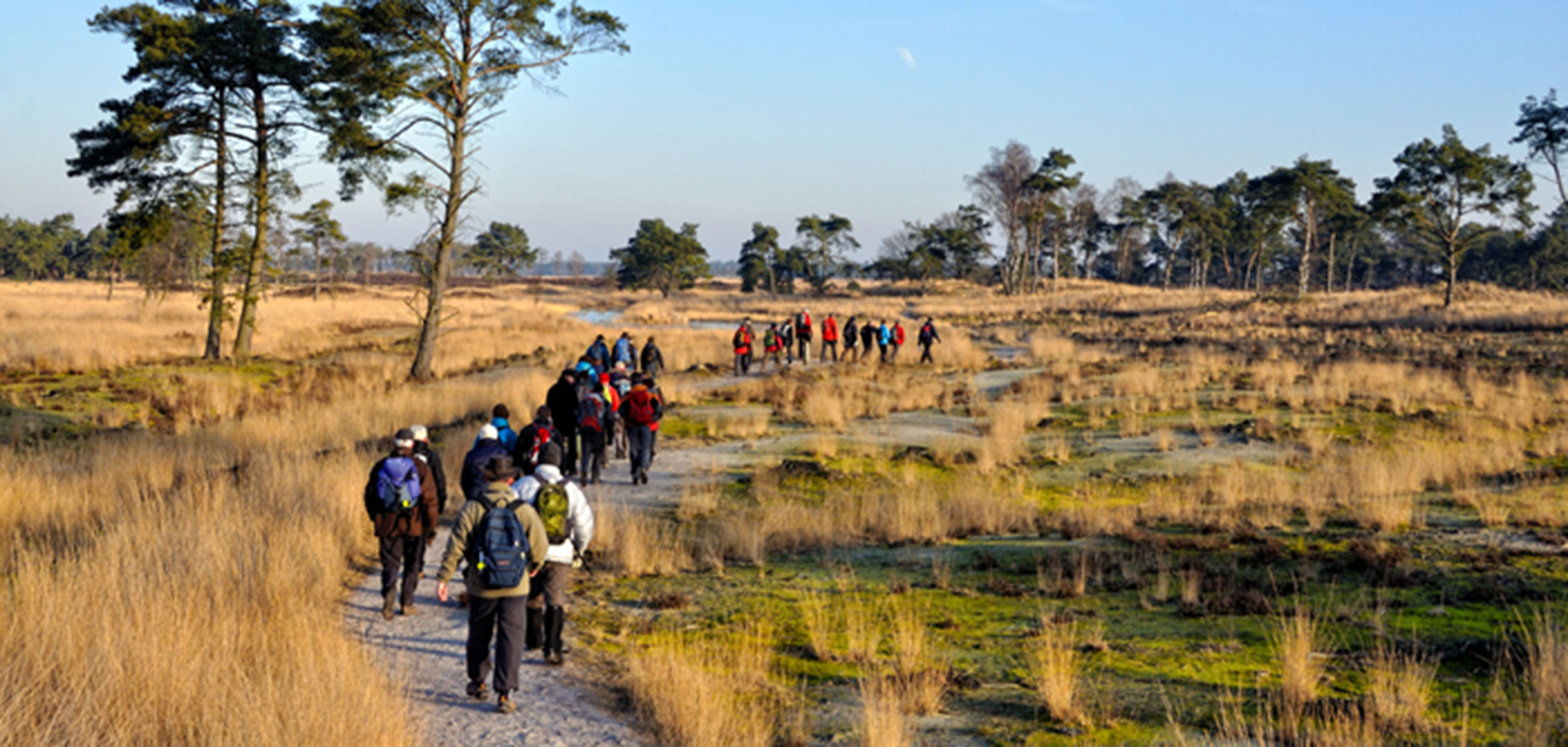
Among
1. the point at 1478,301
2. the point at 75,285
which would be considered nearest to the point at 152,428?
the point at 1478,301

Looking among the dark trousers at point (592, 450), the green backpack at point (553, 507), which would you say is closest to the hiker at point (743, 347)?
the dark trousers at point (592, 450)

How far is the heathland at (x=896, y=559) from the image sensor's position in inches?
217

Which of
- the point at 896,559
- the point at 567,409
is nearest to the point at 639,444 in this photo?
the point at 567,409

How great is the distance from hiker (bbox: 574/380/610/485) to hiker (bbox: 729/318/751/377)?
1371cm

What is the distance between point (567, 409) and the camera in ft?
45.4

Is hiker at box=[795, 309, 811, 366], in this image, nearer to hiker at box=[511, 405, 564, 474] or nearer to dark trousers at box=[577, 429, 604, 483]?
dark trousers at box=[577, 429, 604, 483]

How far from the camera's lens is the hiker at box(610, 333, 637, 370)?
22.4 metres

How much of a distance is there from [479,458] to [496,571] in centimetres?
319

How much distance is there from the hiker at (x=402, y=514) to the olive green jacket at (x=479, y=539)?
1.62m

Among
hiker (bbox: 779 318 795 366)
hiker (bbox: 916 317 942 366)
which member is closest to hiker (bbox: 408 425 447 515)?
hiker (bbox: 779 318 795 366)

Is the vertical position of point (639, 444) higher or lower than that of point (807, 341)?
lower

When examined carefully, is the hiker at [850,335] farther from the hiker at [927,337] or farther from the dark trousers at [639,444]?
the dark trousers at [639,444]

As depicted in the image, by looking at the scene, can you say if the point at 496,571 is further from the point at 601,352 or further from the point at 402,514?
the point at 601,352

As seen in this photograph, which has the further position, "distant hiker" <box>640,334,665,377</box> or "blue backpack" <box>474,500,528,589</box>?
"distant hiker" <box>640,334,665,377</box>
